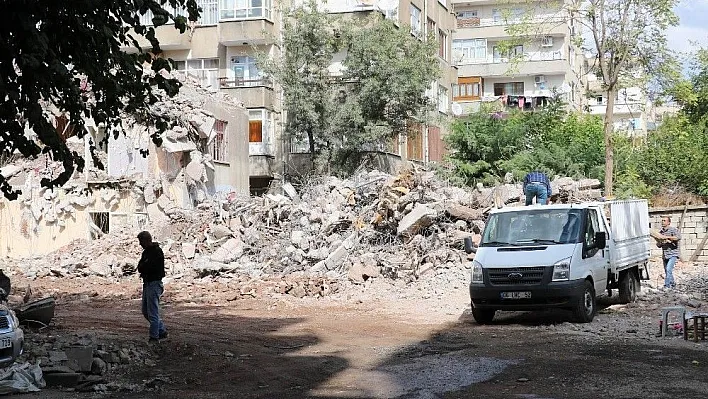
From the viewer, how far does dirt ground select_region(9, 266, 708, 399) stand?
10.2 m

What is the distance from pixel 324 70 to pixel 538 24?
11215mm

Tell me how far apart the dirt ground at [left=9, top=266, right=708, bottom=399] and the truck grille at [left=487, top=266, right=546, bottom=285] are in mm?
826

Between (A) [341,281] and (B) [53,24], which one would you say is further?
(A) [341,281]

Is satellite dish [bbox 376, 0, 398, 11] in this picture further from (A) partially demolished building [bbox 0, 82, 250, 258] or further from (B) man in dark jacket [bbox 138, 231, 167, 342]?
(B) man in dark jacket [bbox 138, 231, 167, 342]

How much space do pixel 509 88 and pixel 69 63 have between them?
56.1 m

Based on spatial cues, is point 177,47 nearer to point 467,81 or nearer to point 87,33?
point 467,81

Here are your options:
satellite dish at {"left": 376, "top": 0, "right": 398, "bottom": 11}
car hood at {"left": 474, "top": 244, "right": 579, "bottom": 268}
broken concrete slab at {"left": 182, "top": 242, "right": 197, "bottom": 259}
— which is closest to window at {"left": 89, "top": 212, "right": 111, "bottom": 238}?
broken concrete slab at {"left": 182, "top": 242, "right": 197, "bottom": 259}

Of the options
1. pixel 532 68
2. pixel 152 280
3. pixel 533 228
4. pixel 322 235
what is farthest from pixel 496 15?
pixel 152 280

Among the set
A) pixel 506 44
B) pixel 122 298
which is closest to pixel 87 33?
pixel 122 298

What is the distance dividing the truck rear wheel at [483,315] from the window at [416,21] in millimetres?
28868

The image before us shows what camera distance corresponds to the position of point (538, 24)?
101ft

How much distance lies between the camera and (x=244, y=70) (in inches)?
1686

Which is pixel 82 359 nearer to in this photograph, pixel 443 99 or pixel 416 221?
pixel 416 221

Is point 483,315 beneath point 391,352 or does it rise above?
above
